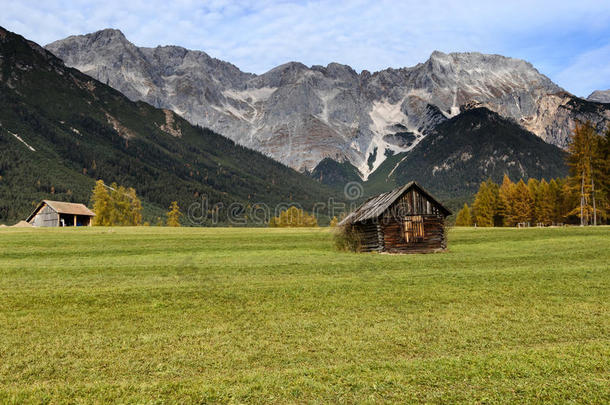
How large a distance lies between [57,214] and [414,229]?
8473cm

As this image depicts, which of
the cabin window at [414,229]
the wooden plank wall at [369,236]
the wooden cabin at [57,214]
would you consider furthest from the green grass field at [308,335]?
the wooden cabin at [57,214]

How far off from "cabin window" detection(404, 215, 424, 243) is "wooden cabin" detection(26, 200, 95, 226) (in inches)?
3195

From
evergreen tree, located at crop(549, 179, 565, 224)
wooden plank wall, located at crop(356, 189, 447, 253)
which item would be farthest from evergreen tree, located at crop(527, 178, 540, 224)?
wooden plank wall, located at crop(356, 189, 447, 253)

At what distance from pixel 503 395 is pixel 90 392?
8.27m

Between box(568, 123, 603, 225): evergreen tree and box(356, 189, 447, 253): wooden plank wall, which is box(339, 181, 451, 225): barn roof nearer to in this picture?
box(356, 189, 447, 253): wooden plank wall

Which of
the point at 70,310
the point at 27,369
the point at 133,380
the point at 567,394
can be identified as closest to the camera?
the point at 567,394

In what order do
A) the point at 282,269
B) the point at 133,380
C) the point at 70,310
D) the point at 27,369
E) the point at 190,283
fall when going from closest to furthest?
the point at 133,380 < the point at 27,369 < the point at 70,310 < the point at 190,283 < the point at 282,269

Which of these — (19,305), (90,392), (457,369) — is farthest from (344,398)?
(19,305)

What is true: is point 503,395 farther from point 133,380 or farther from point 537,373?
point 133,380

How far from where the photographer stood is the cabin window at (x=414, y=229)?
40.3m

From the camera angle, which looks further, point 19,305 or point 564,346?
point 19,305

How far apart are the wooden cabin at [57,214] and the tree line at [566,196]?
3842 inches

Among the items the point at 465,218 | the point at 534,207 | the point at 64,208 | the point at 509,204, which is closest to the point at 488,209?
the point at 509,204

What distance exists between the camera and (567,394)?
7.62m
